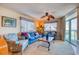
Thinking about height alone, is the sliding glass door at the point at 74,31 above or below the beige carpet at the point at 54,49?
above

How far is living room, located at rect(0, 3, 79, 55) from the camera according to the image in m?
2.67

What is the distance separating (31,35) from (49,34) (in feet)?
1.52

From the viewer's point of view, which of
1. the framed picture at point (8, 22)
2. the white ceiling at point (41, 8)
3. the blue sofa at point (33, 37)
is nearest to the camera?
the white ceiling at point (41, 8)

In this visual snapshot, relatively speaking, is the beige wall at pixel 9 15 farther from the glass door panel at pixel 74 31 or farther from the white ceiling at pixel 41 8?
the glass door panel at pixel 74 31

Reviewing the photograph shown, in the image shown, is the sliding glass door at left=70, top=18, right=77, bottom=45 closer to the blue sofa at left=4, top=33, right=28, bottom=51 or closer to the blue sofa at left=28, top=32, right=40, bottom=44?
the blue sofa at left=28, top=32, right=40, bottom=44

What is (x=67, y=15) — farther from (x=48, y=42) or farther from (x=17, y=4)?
(x=17, y=4)

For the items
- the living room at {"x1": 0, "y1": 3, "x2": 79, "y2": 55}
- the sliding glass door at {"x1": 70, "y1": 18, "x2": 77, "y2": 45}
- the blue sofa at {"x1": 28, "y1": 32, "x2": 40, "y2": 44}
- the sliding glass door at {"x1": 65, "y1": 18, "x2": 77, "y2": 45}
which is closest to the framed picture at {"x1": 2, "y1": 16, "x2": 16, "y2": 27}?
the living room at {"x1": 0, "y1": 3, "x2": 79, "y2": 55}

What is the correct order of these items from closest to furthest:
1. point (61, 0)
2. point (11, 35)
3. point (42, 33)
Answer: point (61, 0), point (11, 35), point (42, 33)

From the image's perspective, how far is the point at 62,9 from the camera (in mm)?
2746

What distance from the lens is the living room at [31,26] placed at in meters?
2.67

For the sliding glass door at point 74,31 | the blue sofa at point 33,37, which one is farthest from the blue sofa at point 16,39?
the sliding glass door at point 74,31

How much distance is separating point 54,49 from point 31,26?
818 millimetres

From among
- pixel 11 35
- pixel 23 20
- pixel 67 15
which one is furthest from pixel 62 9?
pixel 11 35

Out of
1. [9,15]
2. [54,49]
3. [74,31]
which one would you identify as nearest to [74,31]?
[74,31]
